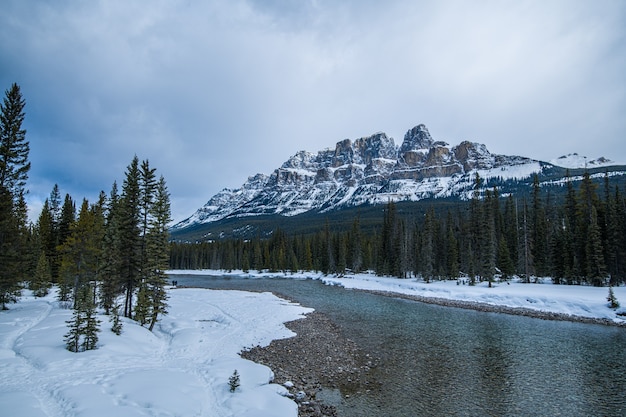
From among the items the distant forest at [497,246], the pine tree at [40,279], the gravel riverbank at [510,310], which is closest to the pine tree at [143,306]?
the pine tree at [40,279]

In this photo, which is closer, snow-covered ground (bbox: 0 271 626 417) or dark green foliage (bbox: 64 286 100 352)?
snow-covered ground (bbox: 0 271 626 417)

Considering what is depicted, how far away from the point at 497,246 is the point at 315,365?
5769cm

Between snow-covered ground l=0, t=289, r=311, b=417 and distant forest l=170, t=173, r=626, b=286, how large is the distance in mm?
44076

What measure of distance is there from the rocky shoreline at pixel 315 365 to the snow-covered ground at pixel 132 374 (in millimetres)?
826

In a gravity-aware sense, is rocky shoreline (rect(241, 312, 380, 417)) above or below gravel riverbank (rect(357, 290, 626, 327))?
above

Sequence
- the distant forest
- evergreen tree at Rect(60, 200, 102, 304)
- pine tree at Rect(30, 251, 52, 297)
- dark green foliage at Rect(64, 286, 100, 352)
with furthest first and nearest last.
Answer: the distant forest → pine tree at Rect(30, 251, 52, 297) → evergreen tree at Rect(60, 200, 102, 304) → dark green foliage at Rect(64, 286, 100, 352)

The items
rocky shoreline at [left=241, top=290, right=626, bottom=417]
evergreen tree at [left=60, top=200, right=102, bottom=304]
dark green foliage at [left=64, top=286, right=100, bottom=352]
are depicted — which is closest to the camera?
rocky shoreline at [left=241, top=290, right=626, bottom=417]

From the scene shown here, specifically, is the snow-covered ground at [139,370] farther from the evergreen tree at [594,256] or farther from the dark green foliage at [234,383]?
the evergreen tree at [594,256]

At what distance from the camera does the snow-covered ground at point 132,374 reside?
31.5ft

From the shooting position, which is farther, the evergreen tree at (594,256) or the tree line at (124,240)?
the evergreen tree at (594,256)

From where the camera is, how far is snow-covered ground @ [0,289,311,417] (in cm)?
961

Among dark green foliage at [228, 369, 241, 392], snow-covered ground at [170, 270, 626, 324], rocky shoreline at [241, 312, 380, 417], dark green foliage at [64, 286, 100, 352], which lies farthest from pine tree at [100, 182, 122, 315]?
snow-covered ground at [170, 270, 626, 324]

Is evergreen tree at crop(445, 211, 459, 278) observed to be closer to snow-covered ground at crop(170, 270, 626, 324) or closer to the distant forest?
the distant forest

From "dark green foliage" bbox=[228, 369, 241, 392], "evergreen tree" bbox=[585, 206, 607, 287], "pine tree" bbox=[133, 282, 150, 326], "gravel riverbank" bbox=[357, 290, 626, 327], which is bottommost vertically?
"gravel riverbank" bbox=[357, 290, 626, 327]
